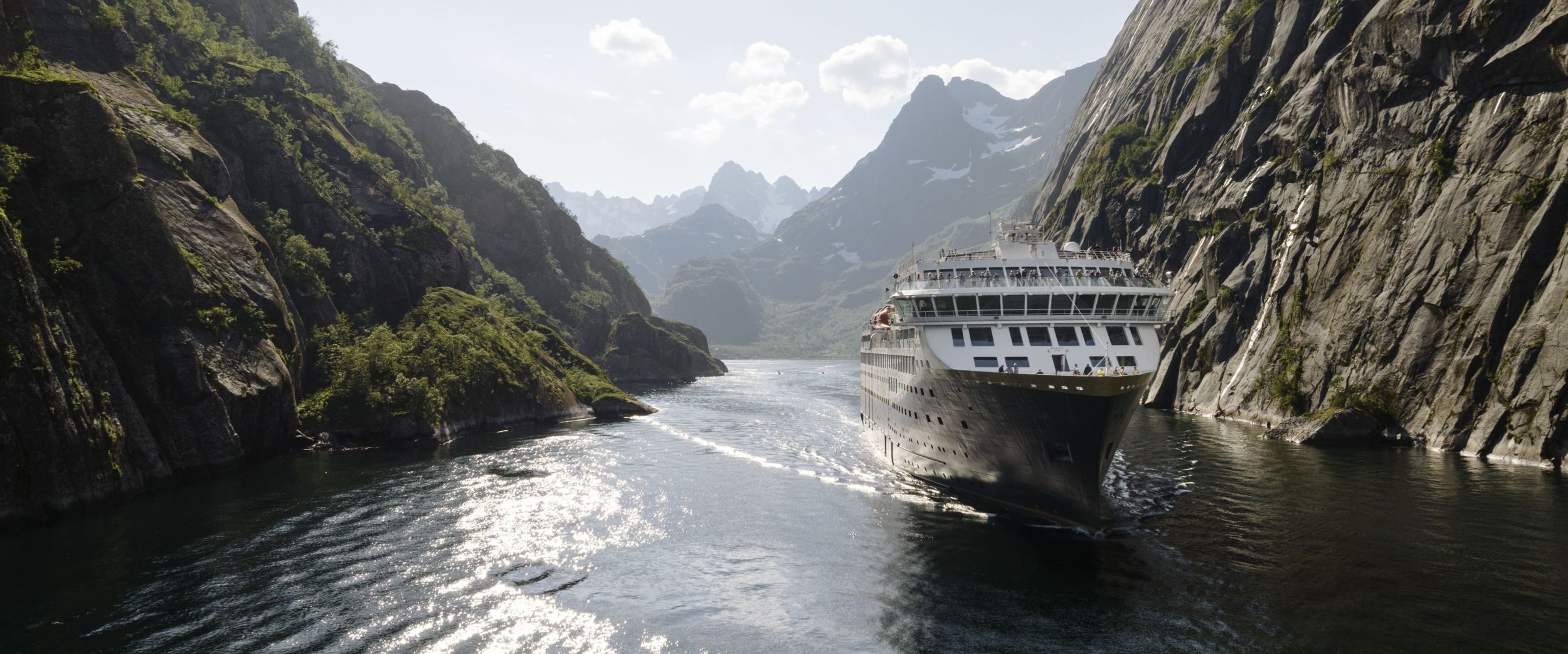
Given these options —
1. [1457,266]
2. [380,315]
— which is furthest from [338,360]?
[1457,266]

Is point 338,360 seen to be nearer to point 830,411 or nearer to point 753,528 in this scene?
point 753,528

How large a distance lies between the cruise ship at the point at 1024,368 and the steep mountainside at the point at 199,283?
45863 mm

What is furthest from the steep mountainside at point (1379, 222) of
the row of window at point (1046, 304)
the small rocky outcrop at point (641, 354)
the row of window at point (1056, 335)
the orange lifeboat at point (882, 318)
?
the small rocky outcrop at point (641, 354)

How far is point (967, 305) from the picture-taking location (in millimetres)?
43125

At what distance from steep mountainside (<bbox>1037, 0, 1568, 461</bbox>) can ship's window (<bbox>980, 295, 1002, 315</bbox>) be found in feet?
118

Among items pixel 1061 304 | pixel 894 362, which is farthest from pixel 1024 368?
pixel 894 362

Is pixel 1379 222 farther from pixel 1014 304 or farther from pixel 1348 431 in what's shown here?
pixel 1014 304

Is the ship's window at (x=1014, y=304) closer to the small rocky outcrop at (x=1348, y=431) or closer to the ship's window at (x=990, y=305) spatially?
the ship's window at (x=990, y=305)

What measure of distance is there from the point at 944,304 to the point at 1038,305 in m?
5.42

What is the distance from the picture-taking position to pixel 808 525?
127 ft

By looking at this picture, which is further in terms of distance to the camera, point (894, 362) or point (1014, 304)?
point (894, 362)

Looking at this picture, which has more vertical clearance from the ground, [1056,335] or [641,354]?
[1056,335]

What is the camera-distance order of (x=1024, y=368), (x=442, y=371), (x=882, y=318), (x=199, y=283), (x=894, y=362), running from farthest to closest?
(x=442, y=371), (x=882, y=318), (x=894, y=362), (x=199, y=283), (x=1024, y=368)

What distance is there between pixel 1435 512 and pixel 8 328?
228 feet
